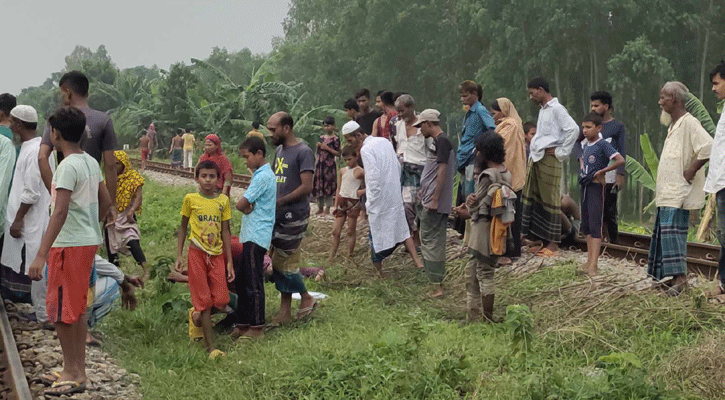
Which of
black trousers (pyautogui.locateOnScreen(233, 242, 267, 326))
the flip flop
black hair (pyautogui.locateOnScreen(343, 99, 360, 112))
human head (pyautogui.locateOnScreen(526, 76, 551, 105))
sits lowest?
the flip flop

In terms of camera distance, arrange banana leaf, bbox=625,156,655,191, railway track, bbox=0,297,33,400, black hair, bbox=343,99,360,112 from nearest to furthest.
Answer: railway track, bbox=0,297,33,400 < black hair, bbox=343,99,360,112 < banana leaf, bbox=625,156,655,191

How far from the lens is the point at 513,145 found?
29.3ft

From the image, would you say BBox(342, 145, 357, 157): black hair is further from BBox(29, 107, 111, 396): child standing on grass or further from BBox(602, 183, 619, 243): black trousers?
BBox(29, 107, 111, 396): child standing on grass

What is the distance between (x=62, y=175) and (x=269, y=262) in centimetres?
245

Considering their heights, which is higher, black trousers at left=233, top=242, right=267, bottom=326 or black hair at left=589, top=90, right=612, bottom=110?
black hair at left=589, top=90, right=612, bottom=110

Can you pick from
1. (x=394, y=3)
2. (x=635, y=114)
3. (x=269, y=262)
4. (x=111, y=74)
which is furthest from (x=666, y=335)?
(x=111, y=74)

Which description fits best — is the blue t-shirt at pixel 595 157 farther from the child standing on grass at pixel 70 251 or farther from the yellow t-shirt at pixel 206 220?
the child standing on grass at pixel 70 251

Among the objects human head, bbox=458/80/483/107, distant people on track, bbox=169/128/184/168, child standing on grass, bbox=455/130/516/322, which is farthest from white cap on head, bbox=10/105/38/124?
distant people on track, bbox=169/128/184/168

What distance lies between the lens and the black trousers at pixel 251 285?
6.90m

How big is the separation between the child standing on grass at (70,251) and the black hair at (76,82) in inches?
56.6

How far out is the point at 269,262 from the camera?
7.42 metres

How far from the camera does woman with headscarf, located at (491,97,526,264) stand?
8922 mm

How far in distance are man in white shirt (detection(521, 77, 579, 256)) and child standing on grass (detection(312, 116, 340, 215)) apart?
3.85m

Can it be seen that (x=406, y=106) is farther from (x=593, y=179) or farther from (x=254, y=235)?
(x=254, y=235)
